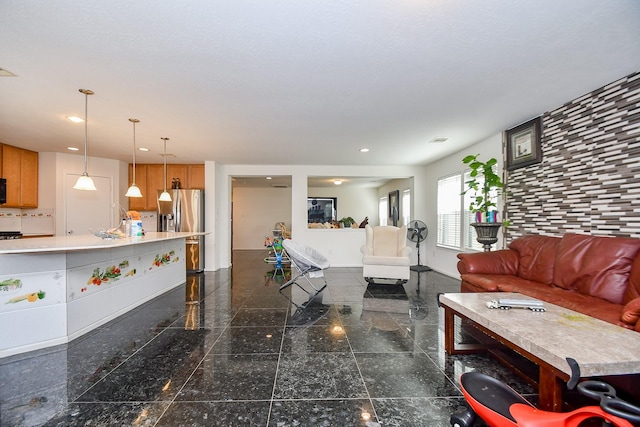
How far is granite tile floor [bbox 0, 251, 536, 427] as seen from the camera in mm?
1566

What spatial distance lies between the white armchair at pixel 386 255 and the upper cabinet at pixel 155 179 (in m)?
3.89

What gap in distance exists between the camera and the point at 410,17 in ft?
5.67

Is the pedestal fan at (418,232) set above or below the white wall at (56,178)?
below

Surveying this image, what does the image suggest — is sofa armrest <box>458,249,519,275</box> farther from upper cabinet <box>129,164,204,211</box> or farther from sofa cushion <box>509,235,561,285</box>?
upper cabinet <box>129,164,204,211</box>

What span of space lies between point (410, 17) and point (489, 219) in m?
3.06

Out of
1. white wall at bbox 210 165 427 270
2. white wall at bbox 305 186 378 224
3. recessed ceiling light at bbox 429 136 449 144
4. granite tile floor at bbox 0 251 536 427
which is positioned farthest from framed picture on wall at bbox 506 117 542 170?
white wall at bbox 305 186 378 224

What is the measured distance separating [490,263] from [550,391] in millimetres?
2256

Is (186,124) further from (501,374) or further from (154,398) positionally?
(501,374)

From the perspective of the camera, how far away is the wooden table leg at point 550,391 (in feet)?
4.20

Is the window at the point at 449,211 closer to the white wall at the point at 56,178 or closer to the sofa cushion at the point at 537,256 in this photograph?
the sofa cushion at the point at 537,256

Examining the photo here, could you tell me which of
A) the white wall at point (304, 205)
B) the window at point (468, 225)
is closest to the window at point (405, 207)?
the white wall at point (304, 205)

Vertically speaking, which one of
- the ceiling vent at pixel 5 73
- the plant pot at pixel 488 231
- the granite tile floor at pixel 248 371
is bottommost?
the granite tile floor at pixel 248 371

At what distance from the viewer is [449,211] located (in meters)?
5.52

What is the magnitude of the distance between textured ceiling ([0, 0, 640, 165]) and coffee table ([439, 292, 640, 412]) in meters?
1.88
